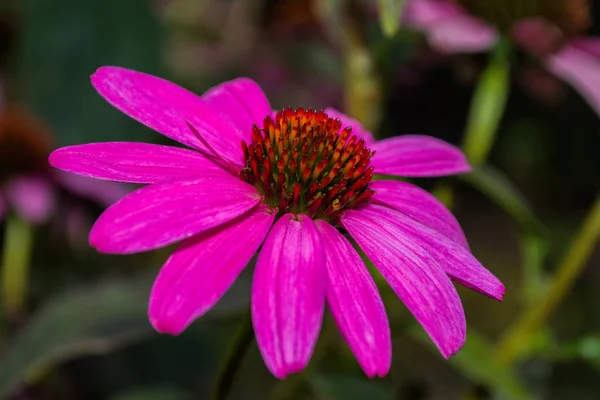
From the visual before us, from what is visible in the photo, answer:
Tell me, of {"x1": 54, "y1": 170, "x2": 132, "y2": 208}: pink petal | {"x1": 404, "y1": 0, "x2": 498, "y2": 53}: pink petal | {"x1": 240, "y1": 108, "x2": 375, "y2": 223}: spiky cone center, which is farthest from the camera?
{"x1": 54, "y1": 170, "x2": 132, "y2": 208}: pink petal

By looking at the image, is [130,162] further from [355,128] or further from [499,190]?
[499,190]

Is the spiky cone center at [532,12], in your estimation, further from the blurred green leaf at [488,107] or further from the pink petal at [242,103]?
the pink petal at [242,103]

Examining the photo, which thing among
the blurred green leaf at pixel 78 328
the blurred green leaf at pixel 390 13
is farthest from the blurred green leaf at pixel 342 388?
the blurred green leaf at pixel 390 13

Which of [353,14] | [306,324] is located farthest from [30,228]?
[306,324]

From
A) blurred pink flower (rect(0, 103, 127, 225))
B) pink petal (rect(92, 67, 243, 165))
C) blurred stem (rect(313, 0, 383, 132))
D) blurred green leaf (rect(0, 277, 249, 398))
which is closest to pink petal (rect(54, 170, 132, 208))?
blurred pink flower (rect(0, 103, 127, 225))

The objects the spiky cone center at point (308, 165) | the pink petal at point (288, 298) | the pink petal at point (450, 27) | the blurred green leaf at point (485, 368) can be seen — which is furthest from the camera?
the pink petal at point (450, 27)

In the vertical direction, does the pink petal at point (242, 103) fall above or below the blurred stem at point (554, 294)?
above

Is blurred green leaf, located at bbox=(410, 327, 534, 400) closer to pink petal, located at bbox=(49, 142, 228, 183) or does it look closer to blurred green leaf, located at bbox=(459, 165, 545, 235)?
blurred green leaf, located at bbox=(459, 165, 545, 235)

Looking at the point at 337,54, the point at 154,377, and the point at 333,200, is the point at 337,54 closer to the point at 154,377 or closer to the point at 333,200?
the point at 154,377
